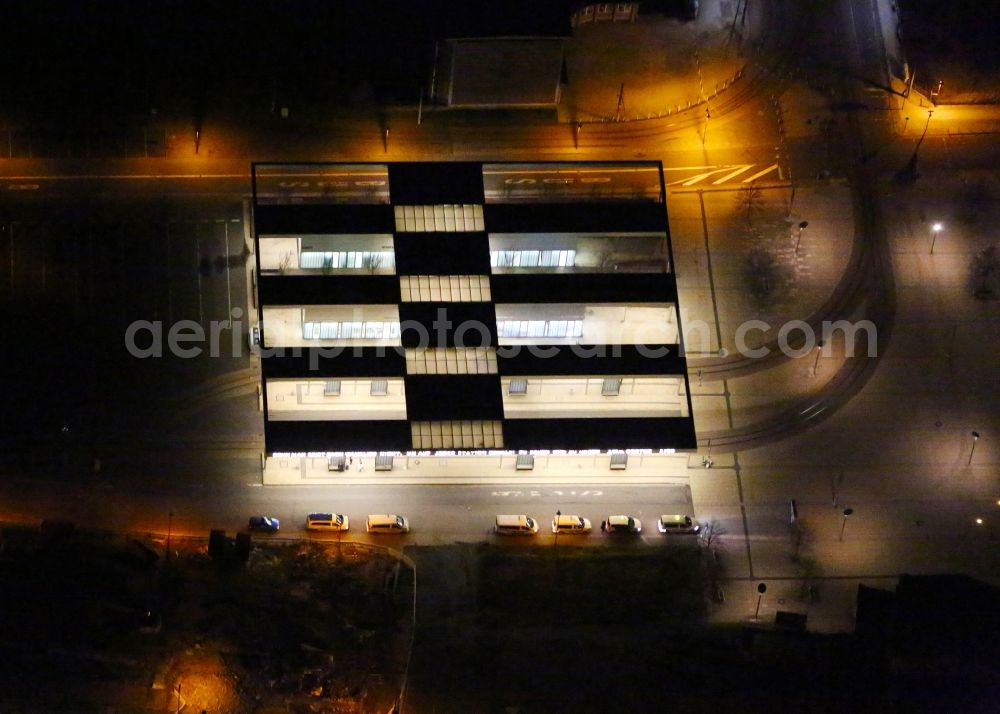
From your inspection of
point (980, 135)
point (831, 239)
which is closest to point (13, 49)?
point (831, 239)

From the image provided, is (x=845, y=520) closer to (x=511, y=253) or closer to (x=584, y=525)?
(x=584, y=525)

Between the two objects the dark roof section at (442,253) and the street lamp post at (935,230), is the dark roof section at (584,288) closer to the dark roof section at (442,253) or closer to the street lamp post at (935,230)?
the dark roof section at (442,253)

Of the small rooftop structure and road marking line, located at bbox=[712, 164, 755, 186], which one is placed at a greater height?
the small rooftop structure

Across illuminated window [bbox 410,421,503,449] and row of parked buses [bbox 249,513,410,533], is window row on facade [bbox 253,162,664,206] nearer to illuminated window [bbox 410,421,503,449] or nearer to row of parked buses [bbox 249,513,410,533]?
illuminated window [bbox 410,421,503,449]

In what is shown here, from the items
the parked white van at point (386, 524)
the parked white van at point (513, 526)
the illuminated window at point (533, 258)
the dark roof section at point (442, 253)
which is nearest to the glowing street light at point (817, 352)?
the illuminated window at point (533, 258)

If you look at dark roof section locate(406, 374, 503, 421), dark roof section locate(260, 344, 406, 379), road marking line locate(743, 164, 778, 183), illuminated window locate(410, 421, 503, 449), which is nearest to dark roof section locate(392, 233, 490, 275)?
dark roof section locate(260, 344, 406, 379)
